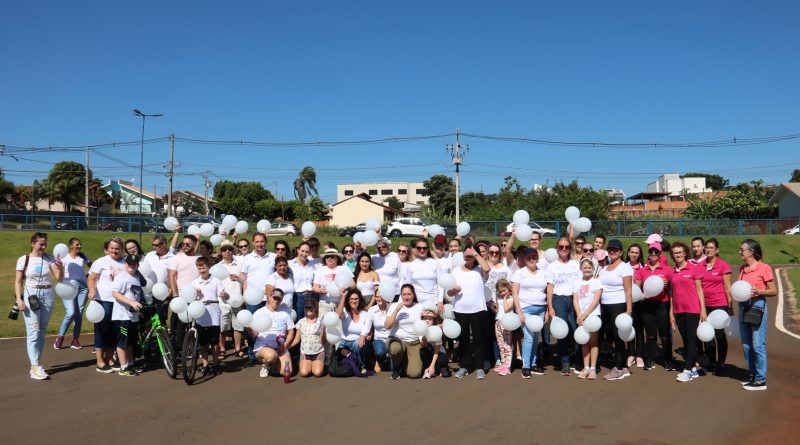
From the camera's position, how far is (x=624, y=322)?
273 inches

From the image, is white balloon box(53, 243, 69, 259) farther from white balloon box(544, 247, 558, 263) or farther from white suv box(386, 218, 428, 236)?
white suv box(386, 218, 428, 236)

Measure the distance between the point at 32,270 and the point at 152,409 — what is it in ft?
8.94

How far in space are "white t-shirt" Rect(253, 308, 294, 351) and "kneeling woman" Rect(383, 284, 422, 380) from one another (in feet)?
4.18

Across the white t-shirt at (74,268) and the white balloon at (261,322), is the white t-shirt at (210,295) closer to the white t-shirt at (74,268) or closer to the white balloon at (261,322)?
the white balloon at (261,322)

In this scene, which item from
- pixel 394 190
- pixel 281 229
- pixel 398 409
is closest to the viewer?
pixel 398 409

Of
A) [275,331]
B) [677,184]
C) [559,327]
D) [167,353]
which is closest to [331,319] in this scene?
[275,331]

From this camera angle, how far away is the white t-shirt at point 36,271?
7.22m

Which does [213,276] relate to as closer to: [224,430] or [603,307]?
[224,430]

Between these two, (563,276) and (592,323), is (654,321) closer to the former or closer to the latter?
(592,323)

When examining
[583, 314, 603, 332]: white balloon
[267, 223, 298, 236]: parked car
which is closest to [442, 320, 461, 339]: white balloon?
[583, 314, 603, 332]: white balloon

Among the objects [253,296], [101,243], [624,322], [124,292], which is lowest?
[624,322]

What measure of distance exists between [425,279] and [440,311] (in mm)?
496

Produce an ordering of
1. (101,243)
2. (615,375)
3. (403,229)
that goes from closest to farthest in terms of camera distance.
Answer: (615,375) < (101,243) < (403,229)

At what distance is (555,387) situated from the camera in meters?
6.72
